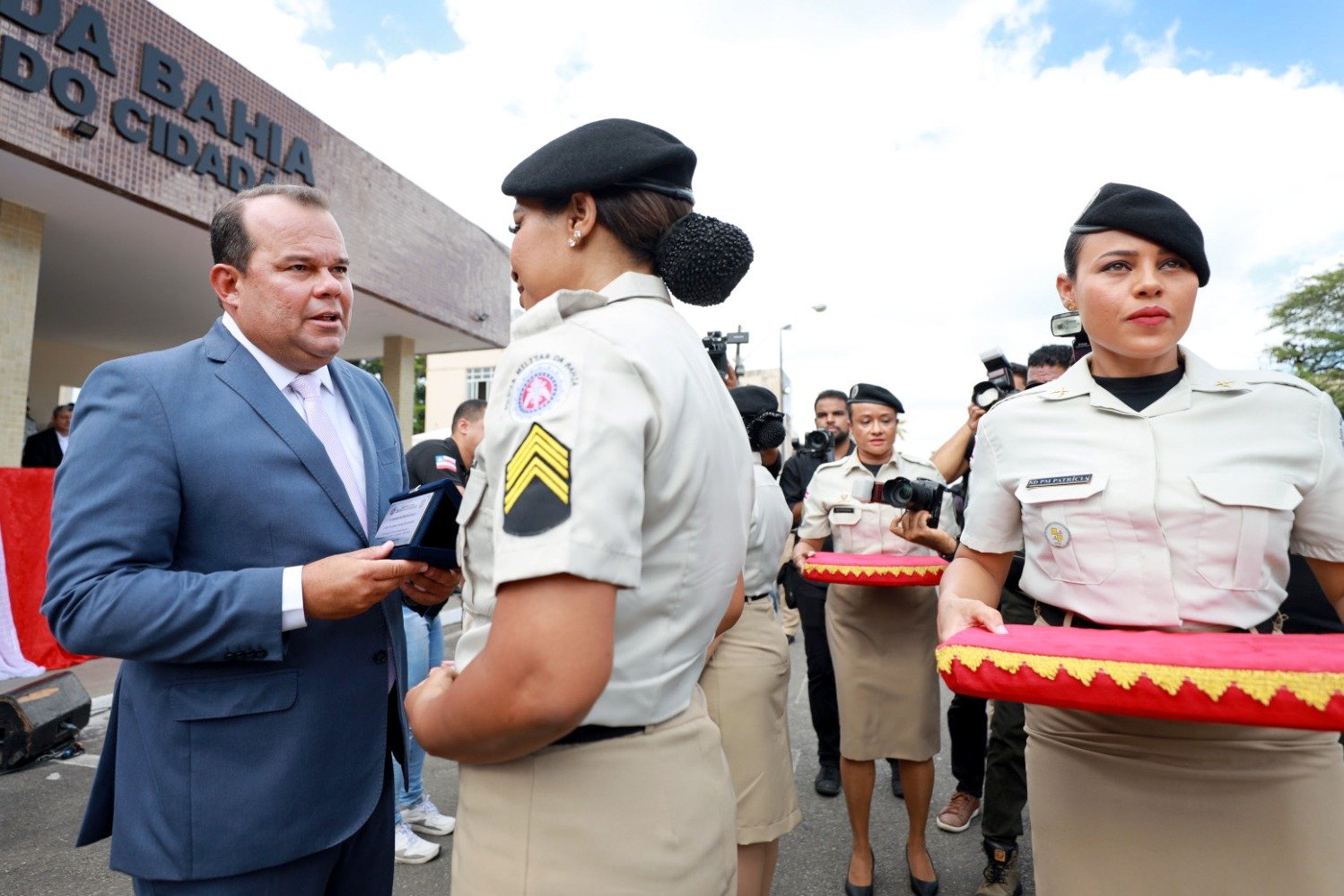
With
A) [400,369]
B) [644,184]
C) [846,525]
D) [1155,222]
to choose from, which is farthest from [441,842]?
[400,369]

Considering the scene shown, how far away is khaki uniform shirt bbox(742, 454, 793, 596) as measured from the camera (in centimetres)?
278

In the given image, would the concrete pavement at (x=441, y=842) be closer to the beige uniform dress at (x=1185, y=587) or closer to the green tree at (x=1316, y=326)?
the beige uniform dress at (x=1185, y=587)

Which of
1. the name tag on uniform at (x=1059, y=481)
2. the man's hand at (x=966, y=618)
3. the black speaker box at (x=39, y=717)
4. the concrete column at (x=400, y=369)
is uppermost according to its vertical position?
the concrete column at (x=400, y=369)

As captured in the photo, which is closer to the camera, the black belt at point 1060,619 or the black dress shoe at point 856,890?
the black belt at point 1060,619

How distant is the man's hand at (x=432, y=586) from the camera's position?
5.08 feet

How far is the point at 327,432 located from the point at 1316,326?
3904 centimetres

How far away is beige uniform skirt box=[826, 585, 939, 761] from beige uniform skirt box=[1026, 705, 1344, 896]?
172 centimetres

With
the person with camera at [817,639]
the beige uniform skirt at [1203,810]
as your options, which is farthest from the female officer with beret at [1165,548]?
A: the person with camera at [817,639]

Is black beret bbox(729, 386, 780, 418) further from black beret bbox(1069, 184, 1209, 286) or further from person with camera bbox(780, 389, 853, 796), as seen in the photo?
black beret bbox(1069, 184, 1209, 286)

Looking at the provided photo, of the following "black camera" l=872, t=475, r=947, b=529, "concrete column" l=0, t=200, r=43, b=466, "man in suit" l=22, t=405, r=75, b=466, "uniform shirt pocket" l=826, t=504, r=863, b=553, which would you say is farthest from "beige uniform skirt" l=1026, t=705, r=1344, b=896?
"man in suit" l=22, t=405, r=75, b=466

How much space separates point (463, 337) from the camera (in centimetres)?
1330

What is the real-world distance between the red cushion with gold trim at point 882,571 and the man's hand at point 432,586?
1742 millimetres

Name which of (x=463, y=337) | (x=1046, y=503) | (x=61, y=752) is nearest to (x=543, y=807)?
(x=1046, y=503)

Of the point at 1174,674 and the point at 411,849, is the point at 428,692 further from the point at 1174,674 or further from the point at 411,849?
the point at 411,849
